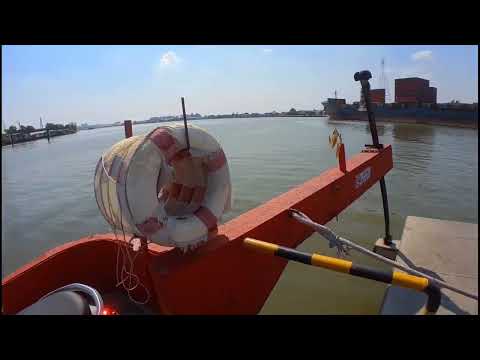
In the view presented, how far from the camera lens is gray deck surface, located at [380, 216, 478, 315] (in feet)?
9.40

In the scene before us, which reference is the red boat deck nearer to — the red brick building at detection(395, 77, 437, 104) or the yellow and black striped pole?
the yellow and black striped pole

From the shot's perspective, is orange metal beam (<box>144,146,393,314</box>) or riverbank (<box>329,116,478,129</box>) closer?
orange metal beam (<box>144,146,393,314</box>)

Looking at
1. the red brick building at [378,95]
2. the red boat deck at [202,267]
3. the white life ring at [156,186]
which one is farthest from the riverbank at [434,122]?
the white life ring at [156,186]

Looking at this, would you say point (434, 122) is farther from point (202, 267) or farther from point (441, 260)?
point (202, 267)

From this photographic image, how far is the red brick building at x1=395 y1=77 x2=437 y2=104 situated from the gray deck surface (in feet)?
162

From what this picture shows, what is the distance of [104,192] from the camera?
1.92 metres

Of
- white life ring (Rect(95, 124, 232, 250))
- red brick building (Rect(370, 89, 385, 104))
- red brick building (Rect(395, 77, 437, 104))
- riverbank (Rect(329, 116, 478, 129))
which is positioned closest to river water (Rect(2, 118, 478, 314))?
white life ring (Rect(95, 124, 232, 250))

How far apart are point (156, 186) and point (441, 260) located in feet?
11.4

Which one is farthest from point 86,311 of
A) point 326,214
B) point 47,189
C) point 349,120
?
point 349,120

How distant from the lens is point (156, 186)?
1824 mm

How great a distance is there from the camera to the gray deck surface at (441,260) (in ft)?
9.40

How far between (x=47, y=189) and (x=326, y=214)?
12.2m

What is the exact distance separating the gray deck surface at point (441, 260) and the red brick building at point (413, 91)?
49.4 meters

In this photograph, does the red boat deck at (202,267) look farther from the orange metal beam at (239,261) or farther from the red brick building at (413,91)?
the red brick building at (413,91)
